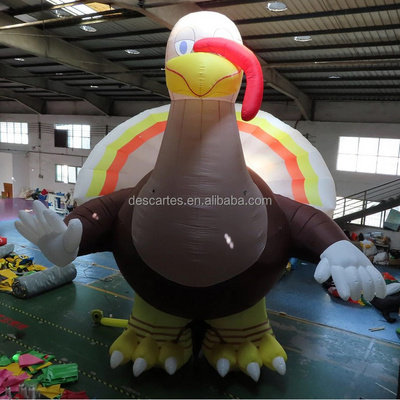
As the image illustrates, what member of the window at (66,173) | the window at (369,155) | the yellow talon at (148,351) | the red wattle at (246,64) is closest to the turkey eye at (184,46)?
the red wattle at (246,64)

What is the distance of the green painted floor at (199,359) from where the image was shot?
450cm

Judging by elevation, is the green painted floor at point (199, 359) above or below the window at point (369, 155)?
below

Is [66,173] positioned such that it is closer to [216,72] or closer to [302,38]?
[302,38]

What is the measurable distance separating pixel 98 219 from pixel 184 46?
1816 mm

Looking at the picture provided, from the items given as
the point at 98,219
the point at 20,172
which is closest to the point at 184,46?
the point at 98,219

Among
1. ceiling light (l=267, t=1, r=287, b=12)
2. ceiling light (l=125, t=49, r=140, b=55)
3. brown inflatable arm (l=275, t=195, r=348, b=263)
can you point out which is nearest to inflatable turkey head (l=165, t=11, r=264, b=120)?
brown inflatable arm (l=275, t=195, r=348, b=263)

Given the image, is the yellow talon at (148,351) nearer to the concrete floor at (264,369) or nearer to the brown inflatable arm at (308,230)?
the concrete floor at (264,369)

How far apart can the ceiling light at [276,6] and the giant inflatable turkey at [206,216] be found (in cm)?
262

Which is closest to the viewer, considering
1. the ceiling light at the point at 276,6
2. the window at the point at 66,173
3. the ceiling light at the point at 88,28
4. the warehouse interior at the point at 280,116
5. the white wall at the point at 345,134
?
the warehouse interior at the point at 280,116

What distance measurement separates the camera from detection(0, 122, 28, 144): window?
2053 centimetres

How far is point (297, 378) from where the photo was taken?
189 inches

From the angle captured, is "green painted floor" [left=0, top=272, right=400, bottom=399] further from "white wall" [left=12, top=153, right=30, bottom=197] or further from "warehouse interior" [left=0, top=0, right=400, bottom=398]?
"white wall" [left=12, top=153, right=30, bottom=197]

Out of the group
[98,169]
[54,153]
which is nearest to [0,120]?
[54,153]

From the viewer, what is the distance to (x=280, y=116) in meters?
13.6
